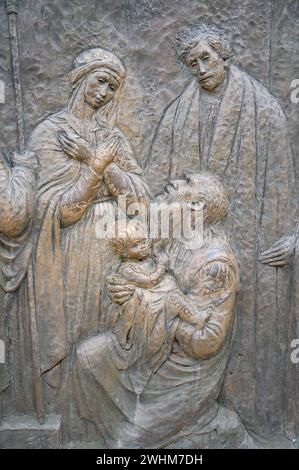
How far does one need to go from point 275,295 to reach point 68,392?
143 centimetres

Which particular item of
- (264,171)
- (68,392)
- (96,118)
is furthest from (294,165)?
(68,392)

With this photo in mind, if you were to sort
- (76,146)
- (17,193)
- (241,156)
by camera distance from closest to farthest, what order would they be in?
1. (17,193)
2. (76,146)
3. (241,156)

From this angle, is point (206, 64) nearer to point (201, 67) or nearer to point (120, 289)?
point (201, 67)

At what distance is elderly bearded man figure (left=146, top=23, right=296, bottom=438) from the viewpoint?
4629mm

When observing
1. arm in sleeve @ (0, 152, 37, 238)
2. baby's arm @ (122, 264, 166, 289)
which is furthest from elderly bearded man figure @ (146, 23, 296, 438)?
arm in sleeve @ (0, 152, 37, 238)

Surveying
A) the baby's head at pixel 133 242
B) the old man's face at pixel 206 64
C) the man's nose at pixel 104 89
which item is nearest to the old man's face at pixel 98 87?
Result: the man's nose at pixel 104 89

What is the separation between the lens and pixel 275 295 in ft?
15.7

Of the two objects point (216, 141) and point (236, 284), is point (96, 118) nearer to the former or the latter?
point (216, 141)

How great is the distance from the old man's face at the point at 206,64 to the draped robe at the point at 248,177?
A: 0.06 m

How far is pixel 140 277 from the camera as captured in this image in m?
4.57

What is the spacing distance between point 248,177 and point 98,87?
107 cm

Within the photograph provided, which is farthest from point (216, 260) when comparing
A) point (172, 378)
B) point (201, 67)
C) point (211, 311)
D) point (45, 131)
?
point (45, 131)

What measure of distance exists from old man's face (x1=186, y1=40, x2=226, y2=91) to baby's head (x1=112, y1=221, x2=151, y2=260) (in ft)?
3.19

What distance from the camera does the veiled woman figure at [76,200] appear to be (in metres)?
4.56
